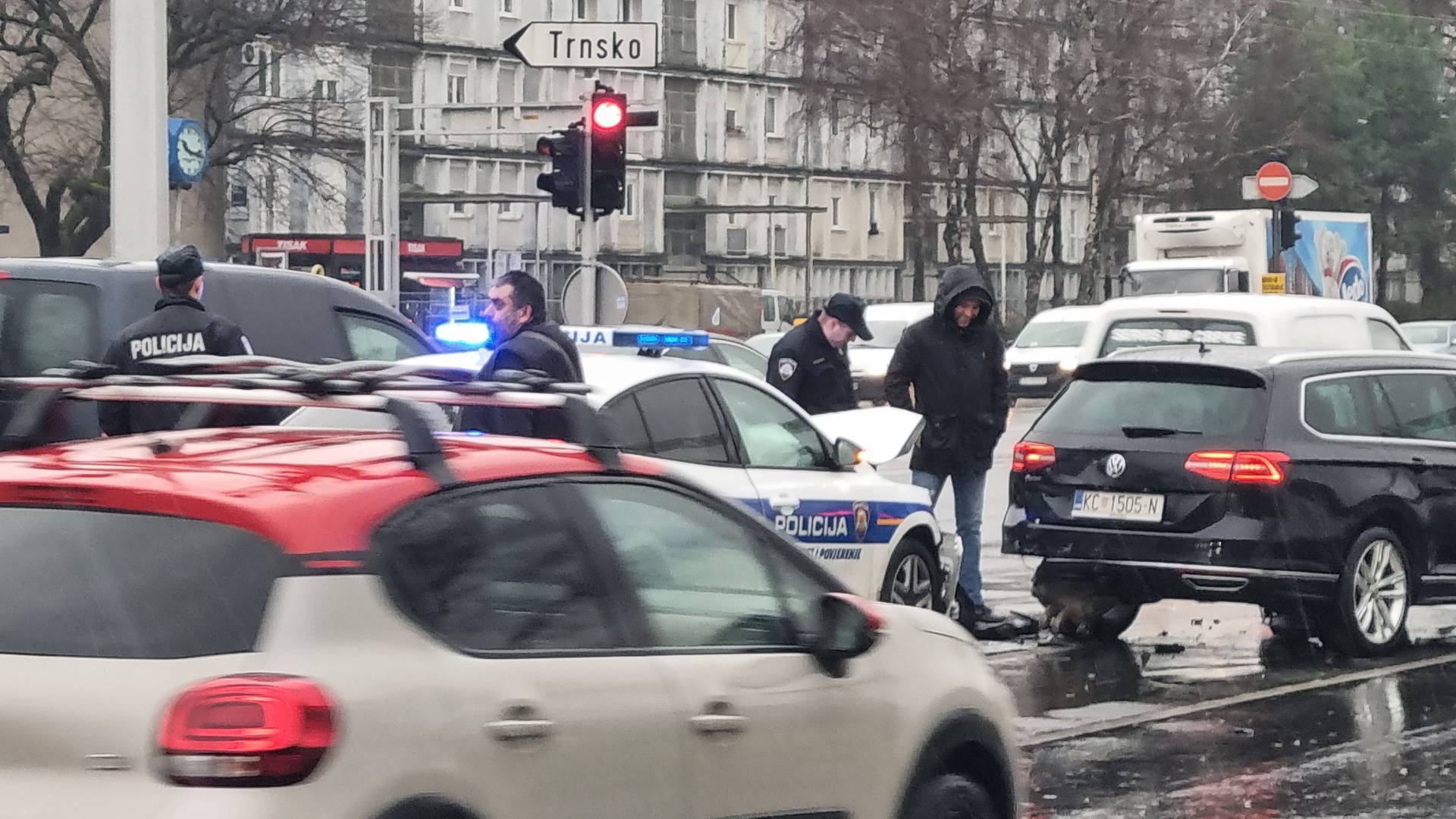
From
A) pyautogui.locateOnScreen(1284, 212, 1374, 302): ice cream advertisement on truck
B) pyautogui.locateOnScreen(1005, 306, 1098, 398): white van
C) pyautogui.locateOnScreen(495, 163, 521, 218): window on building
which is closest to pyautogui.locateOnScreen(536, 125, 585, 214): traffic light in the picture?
pyautogui.locateOnScreen(1005, 306, 1098, 398): white van

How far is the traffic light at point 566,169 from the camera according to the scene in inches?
652

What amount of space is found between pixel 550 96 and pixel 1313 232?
A: 143ft

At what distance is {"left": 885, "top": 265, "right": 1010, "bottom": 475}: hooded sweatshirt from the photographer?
39.4 feet

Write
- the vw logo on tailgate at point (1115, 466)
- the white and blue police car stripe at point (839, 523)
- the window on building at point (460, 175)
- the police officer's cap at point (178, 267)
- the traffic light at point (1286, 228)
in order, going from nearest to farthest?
the police officer's cap at point (178, 267) < the white and blue police car stripe at point (839, 523) < the vw logo on tailgate at point (1115, 466) < the traffic light at point (1286, 228) < the window on building at point (460, 175)

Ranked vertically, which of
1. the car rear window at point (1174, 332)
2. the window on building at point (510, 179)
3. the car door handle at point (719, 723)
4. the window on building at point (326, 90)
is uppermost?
the window on building at point (326, 90)

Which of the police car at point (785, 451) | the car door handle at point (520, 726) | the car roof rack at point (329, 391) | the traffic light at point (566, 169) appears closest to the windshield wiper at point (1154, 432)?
the police car at point (785, 451)

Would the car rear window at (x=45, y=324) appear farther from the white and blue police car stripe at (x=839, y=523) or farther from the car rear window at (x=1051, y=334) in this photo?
the car rear window at (x=1051, y=334)

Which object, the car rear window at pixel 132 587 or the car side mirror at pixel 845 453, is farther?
the car side mirror at pixel 845 453

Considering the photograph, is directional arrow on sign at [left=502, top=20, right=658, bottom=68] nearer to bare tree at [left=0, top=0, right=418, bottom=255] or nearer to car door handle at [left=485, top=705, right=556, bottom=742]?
car door handle at [left=485, top=705, right=556, bottom=742]

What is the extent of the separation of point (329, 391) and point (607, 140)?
473 inches

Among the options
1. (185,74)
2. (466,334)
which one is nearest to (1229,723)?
(466,334)

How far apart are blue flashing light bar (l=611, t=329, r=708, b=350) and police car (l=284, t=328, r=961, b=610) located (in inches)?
0.5

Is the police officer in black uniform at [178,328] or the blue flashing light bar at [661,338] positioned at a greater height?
the police officer in black uniform at [178,328]

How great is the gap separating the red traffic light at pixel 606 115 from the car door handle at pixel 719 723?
11.9 metres
